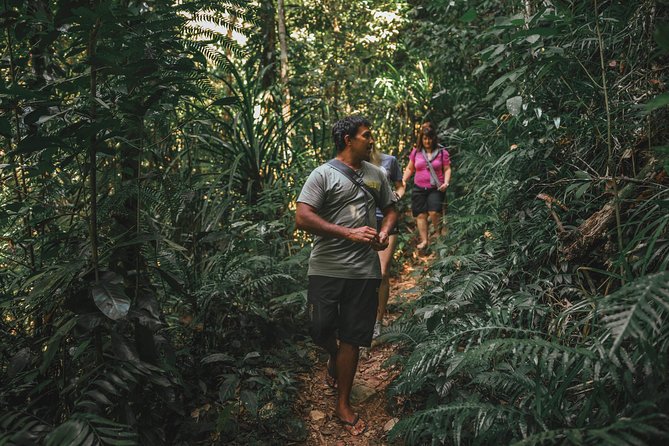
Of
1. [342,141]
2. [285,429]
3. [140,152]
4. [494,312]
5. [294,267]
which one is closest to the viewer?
[140,152]

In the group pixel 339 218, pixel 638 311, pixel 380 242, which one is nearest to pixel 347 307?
pixel 380 242

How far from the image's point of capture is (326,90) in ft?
26.5

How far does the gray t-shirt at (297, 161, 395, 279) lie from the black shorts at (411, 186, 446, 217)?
10.5 ft

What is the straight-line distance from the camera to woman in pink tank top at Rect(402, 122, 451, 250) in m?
6.05

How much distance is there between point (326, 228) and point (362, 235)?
0.77 feet

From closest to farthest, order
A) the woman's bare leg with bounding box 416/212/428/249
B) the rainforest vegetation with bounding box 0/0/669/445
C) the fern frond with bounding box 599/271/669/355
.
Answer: the fern frond with bounding box 599/271/669/355 < the rainforest vegetation with bounding box 0/0/669/445 < the woman's bare leg with bounding box 416/212/428/249

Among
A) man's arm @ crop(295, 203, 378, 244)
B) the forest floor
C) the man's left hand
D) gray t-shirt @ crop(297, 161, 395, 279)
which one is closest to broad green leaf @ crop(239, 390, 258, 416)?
the forest floor

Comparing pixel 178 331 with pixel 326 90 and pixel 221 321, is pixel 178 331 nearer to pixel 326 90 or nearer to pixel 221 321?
pixel 221 321

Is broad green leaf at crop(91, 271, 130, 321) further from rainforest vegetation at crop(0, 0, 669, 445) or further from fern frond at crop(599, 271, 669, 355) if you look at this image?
fern frond at crop(599, 271, 669, 355)

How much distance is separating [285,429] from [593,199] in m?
2.47

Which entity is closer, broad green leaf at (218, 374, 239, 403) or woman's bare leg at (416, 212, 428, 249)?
broad green leaf at (218, 374, 239, 403)

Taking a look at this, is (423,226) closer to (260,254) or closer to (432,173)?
(432,173)

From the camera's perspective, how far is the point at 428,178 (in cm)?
609


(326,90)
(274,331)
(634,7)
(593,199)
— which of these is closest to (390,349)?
(274,331)
